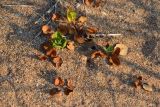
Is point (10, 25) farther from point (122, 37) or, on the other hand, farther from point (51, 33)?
point (122, 37)

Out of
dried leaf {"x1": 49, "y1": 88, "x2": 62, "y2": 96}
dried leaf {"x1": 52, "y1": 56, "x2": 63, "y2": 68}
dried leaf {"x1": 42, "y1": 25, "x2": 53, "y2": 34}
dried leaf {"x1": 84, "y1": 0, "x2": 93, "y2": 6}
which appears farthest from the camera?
dried leaf {"x1": 84, "y1": 0, "x2": 93, "y2": 6}

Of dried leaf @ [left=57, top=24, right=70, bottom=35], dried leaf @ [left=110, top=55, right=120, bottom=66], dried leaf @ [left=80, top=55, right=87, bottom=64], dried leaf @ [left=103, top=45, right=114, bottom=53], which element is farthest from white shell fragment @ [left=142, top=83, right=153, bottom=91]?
dried leaf @ [left=57, top=24, right=70, bottom=35]

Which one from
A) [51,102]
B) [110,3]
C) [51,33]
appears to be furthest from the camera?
[110,3]

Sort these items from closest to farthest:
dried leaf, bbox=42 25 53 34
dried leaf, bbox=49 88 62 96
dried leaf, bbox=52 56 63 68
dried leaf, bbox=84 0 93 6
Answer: dried leaf, bbox=49 88 62 96 < dried leaf, bbox=52 56 63 68 < dried leaf, bbox=42 25 53 34 < dried leaf, bbox=84 0 93 6

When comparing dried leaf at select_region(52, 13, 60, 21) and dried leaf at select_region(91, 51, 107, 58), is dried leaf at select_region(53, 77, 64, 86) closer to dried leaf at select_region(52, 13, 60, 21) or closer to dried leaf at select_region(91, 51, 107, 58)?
dried leaf at select_region(91, 51, 107, 58)

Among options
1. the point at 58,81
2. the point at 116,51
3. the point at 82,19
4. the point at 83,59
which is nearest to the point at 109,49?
the point at 116,51

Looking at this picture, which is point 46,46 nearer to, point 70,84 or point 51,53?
point 51,53

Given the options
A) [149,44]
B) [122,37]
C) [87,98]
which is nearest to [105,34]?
[122,37]
